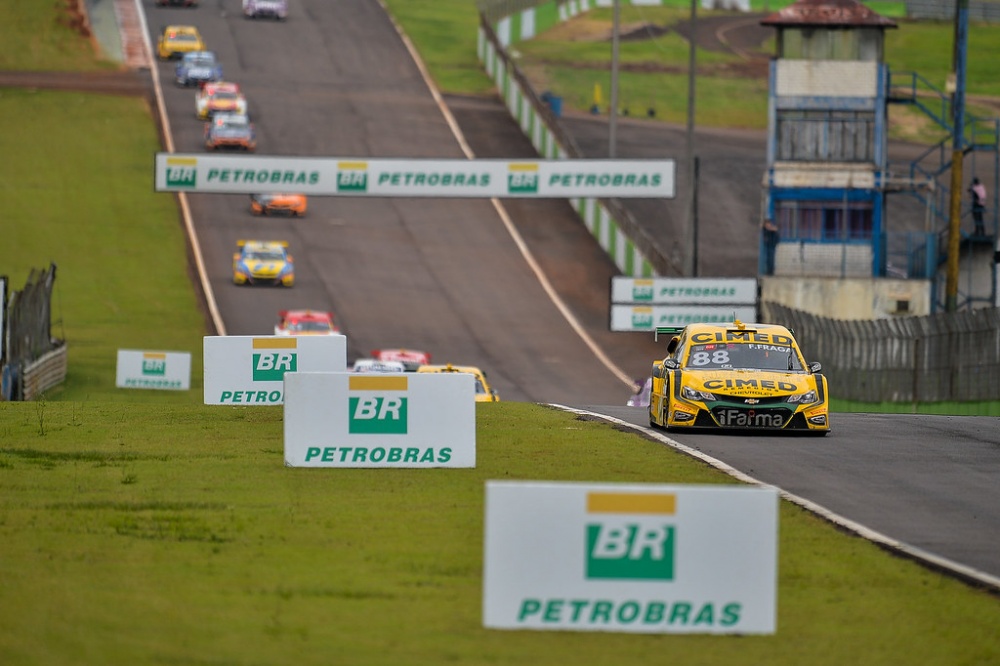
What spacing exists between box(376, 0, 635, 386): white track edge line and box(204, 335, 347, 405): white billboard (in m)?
26.4

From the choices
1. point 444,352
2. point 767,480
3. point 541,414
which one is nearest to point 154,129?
point 444,352

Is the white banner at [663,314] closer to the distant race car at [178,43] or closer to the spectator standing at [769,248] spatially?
the spectator standing at [769,248]

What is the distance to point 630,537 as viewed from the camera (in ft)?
31.8

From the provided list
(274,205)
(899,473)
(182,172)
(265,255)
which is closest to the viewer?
(899,473)

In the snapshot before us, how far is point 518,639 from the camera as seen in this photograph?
34.4 feet

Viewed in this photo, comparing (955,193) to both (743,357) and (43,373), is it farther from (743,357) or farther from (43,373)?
(43,373)

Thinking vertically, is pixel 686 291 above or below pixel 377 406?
above

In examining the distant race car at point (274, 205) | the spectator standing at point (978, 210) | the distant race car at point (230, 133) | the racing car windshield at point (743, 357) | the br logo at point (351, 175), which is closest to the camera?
the racing car windshield at point (743, 357)

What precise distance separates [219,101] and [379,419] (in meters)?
59.2

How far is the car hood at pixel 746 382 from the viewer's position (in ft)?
72.3

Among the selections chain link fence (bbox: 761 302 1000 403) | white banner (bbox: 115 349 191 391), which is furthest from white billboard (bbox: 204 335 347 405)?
white banner (bbox: 115 349 191 391)

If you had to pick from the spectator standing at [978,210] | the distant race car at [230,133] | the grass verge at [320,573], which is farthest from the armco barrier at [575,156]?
the grass verge at [320,573]

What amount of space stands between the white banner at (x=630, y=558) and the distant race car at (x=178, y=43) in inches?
3090

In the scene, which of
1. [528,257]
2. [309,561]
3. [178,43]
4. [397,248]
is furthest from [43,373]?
[178,43]
